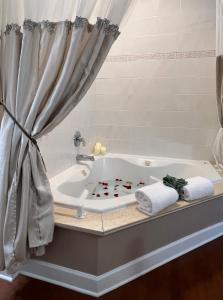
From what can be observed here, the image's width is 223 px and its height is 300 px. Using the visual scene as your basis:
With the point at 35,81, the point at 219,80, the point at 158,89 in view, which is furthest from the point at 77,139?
the point at 219,80

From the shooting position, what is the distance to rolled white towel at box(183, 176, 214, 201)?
6.09 feet

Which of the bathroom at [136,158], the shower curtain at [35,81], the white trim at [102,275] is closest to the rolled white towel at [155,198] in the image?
the bathroom at [136,158]

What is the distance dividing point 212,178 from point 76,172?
1.26m

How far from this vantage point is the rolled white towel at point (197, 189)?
73.0 inches

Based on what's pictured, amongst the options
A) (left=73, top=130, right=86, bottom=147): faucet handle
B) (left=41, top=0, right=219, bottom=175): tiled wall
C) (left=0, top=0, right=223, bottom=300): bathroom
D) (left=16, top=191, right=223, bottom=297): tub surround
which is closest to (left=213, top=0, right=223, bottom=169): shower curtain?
(left=0, top=0, right=223, bottom=300): bathroom

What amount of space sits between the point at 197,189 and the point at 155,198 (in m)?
0.42

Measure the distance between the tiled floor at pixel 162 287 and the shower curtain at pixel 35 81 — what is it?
0.31 meters

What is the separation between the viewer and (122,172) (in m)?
2.94

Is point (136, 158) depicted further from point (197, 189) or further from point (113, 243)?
point (113, 243)

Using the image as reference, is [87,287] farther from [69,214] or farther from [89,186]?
[89,186]

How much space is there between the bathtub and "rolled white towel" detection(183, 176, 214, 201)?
36cm

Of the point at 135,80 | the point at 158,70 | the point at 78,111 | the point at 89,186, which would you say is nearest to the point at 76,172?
the point at 89,186

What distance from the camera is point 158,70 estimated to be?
2785mm

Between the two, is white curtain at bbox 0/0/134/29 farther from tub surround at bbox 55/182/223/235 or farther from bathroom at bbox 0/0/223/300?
tub surround at bbox 55/182/223/235
